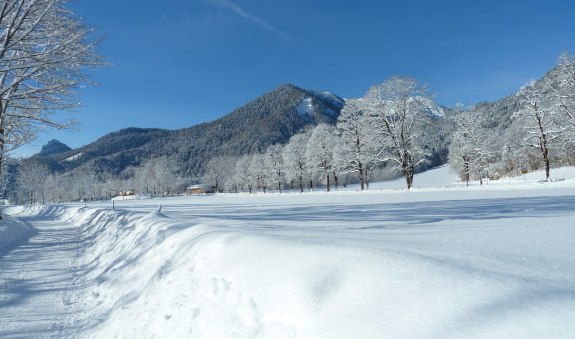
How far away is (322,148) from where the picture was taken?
5272 cm

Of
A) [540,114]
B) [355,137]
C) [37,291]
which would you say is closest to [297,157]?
[355,137]

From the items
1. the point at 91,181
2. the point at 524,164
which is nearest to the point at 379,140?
the point at 524,164

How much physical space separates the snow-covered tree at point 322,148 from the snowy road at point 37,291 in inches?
1699

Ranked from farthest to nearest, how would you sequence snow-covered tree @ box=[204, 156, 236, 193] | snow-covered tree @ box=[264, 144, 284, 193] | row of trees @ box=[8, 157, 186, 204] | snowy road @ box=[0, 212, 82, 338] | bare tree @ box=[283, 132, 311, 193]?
snow-covered tree @ box=[204, 156, 236, 193] → row of trees @ box=[8, 157, 186, 204] → snow-covered tree @ box=[264, 144, 284, 193] → bare tree @ box=[283, 132, 311, 193] → snowy road @ box=[0, 212, 82, 338]

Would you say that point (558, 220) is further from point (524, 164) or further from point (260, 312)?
point (524, 164)

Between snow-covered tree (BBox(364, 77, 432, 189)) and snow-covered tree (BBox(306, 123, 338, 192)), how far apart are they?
17.4 meters

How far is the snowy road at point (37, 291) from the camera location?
201 inches

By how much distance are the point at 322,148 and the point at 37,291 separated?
4739 centimetres

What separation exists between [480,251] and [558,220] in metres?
5.19

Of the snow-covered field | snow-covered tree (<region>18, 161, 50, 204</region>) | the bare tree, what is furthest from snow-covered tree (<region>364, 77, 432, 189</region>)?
snow-covered tree (<region>18, 161, 50, 204</region>)

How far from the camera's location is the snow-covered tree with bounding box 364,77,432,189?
106ft

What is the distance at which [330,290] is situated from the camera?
3.25 meters

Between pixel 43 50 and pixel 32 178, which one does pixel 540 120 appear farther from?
pixel 32 178

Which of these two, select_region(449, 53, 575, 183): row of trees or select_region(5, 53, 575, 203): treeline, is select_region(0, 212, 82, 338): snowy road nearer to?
select_region(5, 53, 575, 203): treeline
